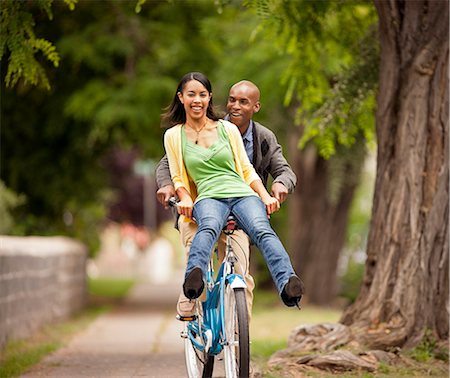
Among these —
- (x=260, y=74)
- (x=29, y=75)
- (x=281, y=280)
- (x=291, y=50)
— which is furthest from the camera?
(x=260, y=74)

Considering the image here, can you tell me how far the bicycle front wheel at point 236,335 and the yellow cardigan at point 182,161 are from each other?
0.80 metres

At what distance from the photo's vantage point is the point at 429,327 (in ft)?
32.3

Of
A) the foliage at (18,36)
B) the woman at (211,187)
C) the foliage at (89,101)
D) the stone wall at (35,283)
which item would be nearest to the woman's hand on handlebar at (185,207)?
the woman at (211,187)

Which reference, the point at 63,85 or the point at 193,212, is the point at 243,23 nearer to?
the point at 63,85

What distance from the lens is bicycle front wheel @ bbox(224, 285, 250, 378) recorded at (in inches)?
260

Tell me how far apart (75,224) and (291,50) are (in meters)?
11.8

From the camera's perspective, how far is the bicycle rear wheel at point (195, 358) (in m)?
7.59

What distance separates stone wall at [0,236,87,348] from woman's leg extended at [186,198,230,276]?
187 inches

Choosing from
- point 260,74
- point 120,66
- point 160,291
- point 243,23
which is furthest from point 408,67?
point 160,291

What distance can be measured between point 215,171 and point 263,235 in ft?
1.91

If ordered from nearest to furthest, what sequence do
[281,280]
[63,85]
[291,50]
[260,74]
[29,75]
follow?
[281,280]
[29,75]
[291,50]
[260,74]
[63,85]

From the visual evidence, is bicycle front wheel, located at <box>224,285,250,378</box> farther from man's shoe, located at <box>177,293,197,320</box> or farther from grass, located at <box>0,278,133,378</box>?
grass, located at <box>0,278,133,378</box>

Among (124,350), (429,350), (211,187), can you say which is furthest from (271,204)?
(124,350)

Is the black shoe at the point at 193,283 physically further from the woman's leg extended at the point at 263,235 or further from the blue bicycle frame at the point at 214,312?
the woman's leg extended at the point at 263,235
